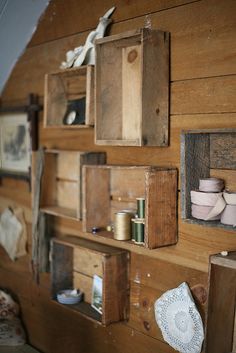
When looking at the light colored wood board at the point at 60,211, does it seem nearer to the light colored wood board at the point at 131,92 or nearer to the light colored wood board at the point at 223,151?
the light colored wood board at the point at 131,92

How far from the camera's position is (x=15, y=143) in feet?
8.82

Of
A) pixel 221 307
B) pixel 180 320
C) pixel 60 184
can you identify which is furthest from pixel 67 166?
pixel 221 307

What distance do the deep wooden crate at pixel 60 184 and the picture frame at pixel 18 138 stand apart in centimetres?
18

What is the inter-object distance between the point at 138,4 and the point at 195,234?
911 millimetres

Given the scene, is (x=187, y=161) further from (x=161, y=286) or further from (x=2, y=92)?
(x=2, y=92)

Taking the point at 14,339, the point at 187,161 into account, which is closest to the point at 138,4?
the point at 187,161

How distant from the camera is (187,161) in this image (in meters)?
1.58

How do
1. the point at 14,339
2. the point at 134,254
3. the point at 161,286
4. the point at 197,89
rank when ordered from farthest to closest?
the point at 14,339, the point at 134,254, the point at 161,286, the point at 197,89

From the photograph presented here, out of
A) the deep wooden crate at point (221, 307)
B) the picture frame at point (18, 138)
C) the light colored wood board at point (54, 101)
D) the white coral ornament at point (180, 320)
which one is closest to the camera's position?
the deep wooden crate at point (221, 307)

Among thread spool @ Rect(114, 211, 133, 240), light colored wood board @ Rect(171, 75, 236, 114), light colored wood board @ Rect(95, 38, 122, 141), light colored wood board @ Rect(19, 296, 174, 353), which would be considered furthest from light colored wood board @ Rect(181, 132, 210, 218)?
light colored wood board @ Rect(19, 296, 174, 353)

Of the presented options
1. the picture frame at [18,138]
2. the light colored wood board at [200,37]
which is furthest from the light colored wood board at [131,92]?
the picture frame at [18,138]

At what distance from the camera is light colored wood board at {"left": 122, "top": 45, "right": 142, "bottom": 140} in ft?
6.18

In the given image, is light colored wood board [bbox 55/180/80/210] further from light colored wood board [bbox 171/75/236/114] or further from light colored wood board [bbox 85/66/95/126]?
light colored wood board [bbox 171/75/236/114]

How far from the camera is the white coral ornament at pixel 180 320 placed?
1688 mm
